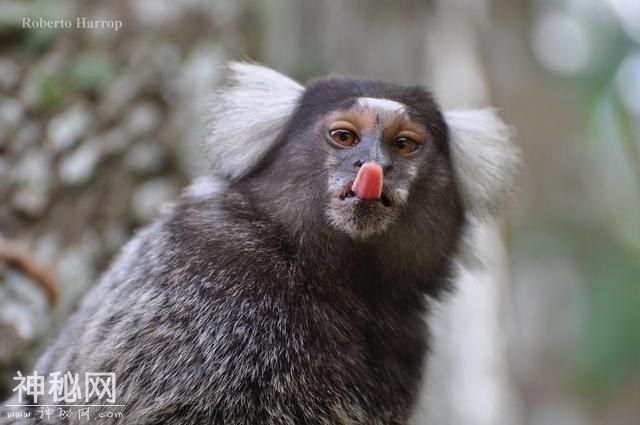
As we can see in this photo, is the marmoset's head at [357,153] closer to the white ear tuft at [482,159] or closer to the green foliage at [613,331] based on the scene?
the white ear tuft at [482,159]

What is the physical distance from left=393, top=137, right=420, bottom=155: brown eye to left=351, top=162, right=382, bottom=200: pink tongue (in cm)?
37

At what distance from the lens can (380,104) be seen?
3.49 meters

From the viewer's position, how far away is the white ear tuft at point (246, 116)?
3826mm

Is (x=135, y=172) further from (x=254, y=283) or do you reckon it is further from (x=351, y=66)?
(x=254, y=283)

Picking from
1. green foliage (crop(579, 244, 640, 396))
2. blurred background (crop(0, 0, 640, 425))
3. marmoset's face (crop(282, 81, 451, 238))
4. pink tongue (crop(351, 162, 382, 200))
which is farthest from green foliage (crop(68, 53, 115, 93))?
green foliage (crop(579, 244, 640, 396))

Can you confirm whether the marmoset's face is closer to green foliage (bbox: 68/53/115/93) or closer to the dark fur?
the dark fur

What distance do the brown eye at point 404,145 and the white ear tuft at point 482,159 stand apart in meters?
0.48

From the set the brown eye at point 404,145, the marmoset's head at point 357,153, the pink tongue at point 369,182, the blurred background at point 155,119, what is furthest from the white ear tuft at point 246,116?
the pink tongue at point 369,182

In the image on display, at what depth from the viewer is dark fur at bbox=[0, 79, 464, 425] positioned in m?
3.02

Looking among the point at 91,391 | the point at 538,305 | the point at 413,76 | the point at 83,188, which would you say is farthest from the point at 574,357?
the point at 91,391

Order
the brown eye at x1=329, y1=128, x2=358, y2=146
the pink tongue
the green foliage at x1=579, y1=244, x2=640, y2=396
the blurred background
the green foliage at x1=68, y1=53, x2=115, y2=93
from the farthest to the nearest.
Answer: the green foliage at x1=579, y1=244, x2=640, y2=396, the green foliage at x1=68, y1=53, x2=115, y2=93, the blurred background, the brown eye at x1=329, y1=128, x2=358, y2=146, the pink tongue

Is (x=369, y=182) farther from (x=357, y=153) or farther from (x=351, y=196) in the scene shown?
(x=357, y=153)

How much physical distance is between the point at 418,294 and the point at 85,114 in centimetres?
320

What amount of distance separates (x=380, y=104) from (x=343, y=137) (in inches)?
9.7
